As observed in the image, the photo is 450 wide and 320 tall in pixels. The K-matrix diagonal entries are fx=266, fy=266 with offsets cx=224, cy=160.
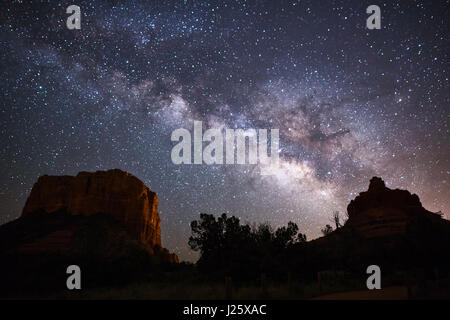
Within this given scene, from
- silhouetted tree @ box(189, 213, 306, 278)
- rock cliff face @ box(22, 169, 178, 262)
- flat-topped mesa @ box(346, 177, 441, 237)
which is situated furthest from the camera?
rock cliff face @ box(22, 169, 178, 262)

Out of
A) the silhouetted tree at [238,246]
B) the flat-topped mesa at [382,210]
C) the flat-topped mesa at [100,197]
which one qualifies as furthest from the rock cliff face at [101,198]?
the flat-topped mesa at [382,210]

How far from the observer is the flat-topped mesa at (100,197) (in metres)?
84.6

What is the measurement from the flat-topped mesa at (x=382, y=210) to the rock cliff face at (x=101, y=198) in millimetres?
61868

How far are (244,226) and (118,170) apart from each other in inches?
3054

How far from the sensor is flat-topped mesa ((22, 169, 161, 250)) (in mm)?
84562

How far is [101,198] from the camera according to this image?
86.4 metres

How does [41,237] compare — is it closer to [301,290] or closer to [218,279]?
[218,279]

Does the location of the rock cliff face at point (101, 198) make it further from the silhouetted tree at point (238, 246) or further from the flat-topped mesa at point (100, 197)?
the silhouetted tree at point (238, 246)

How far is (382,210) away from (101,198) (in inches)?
3515

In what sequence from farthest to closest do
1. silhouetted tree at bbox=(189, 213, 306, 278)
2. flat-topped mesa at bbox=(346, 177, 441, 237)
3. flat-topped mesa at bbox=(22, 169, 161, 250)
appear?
flat-topped mesa at bbox=(22, 169, 161, 250) < flat-topped mesa at bbox=(346, 177, 441, 237) < silhouetted tree at bbox=(189, 213, 306, 278)

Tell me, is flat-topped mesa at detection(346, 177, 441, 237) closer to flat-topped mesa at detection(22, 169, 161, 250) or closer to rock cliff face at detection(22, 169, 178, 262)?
rock cliff face at detection(22, 169, 178, 262)

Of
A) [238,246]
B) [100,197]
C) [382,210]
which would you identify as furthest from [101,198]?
[382,210]

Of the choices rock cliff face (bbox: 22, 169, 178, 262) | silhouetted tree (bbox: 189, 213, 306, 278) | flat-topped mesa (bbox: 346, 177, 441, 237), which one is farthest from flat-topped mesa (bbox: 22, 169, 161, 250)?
flat-topped mesa (bbox: 346, 177, 441, 237)
